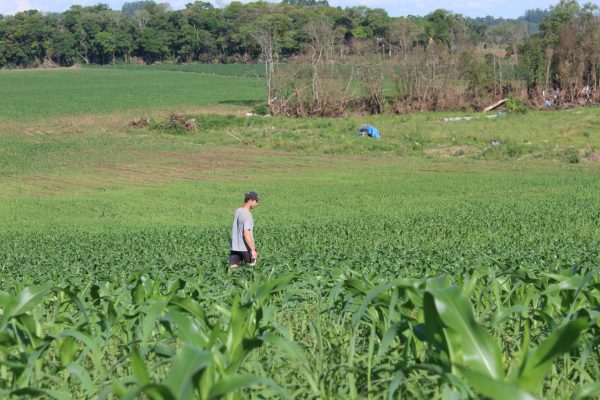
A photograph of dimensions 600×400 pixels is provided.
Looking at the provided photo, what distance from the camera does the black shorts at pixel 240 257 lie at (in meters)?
14.4

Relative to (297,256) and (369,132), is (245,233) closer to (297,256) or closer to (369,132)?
(297,256)

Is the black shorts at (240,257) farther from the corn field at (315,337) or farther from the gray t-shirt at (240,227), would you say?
the corn field at (315,337)

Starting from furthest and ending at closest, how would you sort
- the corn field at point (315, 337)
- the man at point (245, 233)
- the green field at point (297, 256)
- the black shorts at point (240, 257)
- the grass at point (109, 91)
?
the grass at point (109, 91) → the black shorts at point (240, 257) → the man at point (245, 233) → the green field at point (297, 256) → the corn field at point (315, 337)

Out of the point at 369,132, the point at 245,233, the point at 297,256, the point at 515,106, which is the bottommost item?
the point at 515,106

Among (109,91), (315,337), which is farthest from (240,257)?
(109,91)

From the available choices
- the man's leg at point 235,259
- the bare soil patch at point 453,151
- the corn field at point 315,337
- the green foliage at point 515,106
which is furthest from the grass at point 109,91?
the corn field at point 315,337

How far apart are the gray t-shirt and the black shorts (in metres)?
0.08

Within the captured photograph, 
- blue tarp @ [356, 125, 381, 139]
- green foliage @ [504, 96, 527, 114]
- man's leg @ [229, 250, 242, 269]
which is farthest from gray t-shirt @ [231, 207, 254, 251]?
green foliage @ [504, 96, 527, 114]

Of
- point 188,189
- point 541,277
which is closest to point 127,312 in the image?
point 541,277

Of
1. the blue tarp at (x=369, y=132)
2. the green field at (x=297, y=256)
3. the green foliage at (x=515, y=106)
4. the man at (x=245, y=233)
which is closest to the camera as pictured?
the green field at (x=297, y=256)

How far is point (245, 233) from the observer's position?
1420cm

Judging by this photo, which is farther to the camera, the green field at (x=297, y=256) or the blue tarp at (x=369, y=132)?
the blue tarp at (x=369, y=132)

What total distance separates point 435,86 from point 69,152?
3003 centimetres

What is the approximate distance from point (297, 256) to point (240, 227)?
6.35 ft
